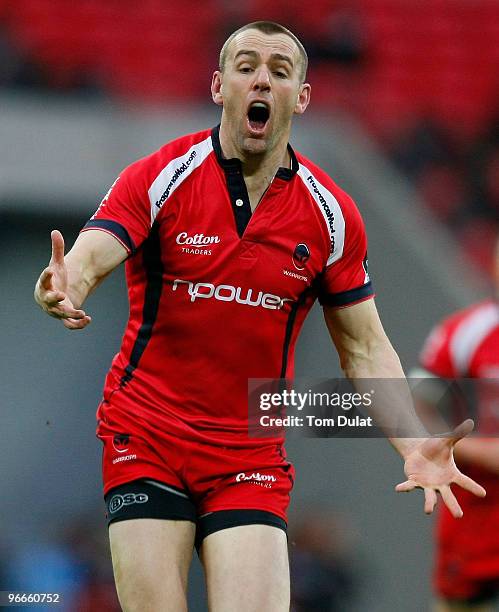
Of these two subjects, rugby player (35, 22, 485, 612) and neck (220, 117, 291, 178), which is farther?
neck (220, 117, 291, 178)

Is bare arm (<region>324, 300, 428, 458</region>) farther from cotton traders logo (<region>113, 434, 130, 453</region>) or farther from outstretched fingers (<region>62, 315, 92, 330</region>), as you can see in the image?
outstretched fingers (<region>62, 315, 92, 330</region>)

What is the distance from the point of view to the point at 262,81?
443cm

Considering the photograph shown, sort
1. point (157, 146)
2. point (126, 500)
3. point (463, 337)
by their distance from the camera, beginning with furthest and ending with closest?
point (157, 146) < point (463, 337) < point (126, 500)

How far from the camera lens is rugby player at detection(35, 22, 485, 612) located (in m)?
4.12

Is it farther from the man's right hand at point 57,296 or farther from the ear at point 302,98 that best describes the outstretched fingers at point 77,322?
the ear at point 302,98

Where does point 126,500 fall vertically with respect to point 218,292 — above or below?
below

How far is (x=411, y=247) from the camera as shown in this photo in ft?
30.6

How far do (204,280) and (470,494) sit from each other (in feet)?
8.36

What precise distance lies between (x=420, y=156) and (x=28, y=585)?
6.20 meters

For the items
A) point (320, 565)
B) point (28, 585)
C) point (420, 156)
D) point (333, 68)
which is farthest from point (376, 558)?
point (333, 68)

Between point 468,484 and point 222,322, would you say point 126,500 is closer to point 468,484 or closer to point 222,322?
point 222,322

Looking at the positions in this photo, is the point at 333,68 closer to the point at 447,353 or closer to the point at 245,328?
the point at 447,353

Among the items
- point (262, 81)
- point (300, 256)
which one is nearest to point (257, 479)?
point (300, 256)

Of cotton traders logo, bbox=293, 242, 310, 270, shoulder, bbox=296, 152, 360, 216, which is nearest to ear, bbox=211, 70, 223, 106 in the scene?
shoulder, bbox=296, 152, 360, 216
